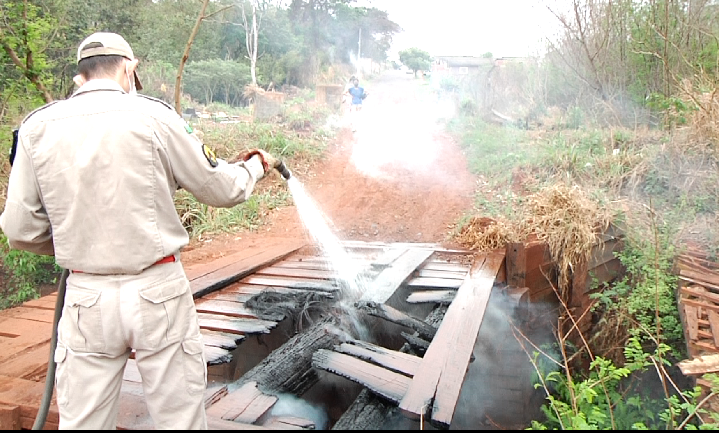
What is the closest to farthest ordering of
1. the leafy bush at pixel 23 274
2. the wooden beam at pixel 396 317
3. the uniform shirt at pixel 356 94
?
the wooden beam at pixel 396 317 < the leafy bush at pixel 23 274 < the uniform shirt at pixel 356 94

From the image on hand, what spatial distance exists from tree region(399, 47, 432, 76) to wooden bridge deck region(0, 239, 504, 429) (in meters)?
37.3

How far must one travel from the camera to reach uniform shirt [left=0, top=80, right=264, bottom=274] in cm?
155

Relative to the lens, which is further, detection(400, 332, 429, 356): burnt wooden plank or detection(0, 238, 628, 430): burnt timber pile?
detection(400, 332, 429, 356): burnt wooden plank

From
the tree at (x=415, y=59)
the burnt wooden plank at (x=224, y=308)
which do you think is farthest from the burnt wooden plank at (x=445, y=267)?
the tree at (x=415, y=59)

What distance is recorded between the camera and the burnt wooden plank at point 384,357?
2581 mm

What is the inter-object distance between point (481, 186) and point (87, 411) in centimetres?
680

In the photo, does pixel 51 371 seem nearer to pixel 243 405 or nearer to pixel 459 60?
pixel 243 405

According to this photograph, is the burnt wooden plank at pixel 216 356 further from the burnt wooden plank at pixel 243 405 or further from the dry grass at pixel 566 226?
the dry grass at pixel 566 226

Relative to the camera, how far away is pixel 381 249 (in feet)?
16.7

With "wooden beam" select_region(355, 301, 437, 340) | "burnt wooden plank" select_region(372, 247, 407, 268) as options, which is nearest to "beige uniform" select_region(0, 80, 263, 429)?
"wooden beam" select_region(355, 301, 437, 340)

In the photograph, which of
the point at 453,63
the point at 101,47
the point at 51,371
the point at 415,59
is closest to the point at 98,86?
the point at 101,47

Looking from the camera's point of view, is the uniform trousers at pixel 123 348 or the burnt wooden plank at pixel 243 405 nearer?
the uniform trousers at pixel 123 348

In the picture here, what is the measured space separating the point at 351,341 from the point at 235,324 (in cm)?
72

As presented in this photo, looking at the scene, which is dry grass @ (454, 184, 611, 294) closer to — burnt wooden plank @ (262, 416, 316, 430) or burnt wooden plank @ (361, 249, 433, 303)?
burnt wooden plank @ (361, 249, 433, 303)
